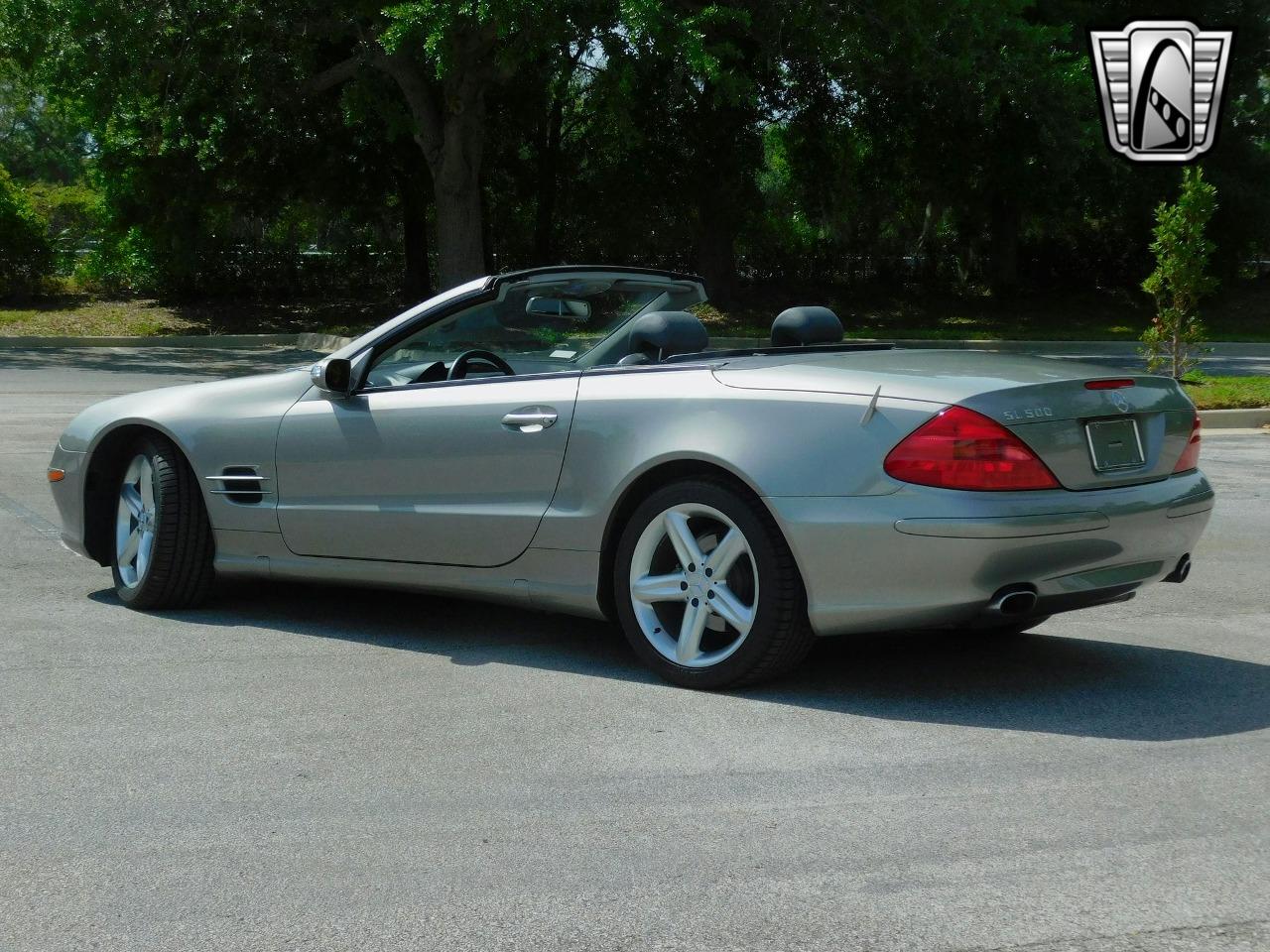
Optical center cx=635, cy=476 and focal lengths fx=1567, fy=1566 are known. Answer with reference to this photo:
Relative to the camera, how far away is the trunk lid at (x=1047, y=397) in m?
4.75

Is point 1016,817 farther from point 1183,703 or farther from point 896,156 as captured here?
point 896,156

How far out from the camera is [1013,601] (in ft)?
15.3

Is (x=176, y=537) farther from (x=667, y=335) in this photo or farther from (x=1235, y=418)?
(x=1235, y=418)

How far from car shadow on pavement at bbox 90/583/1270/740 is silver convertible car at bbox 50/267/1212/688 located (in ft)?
0.68

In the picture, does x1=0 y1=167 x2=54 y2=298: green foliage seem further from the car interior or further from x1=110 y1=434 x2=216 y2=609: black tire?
the car interior

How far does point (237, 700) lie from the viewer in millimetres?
5051

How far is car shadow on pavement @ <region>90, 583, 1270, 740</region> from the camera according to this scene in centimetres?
479

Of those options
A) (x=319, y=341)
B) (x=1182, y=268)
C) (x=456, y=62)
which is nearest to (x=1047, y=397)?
(x=1182, y=268)

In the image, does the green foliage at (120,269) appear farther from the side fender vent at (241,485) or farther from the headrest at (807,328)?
the headrest at (807,328)

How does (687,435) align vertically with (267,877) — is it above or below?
above

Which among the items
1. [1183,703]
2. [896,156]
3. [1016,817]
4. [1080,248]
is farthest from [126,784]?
[1080,248]

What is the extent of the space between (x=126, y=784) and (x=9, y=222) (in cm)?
3063

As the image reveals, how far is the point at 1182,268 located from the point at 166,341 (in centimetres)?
1843

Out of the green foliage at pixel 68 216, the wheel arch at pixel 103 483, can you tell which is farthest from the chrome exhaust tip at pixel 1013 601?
the green foliage at pixel 68 216
